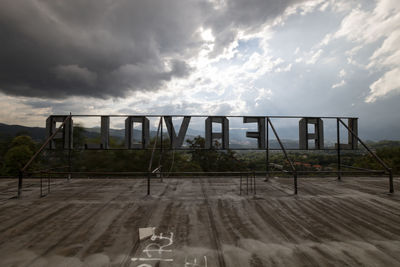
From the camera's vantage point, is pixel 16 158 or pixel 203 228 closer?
pixel 203 228

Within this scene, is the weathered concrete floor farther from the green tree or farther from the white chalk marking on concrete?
the green tree

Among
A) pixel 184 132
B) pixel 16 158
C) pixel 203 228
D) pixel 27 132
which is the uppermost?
pixel 27 132

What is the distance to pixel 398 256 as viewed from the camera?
3914mm

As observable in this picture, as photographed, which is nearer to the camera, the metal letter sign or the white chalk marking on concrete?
the white chalk marking on concrete

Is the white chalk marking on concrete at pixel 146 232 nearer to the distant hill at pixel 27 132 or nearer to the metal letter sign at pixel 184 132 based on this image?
the metal letter sign at pixel 184 132

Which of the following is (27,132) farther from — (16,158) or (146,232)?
(146,232)

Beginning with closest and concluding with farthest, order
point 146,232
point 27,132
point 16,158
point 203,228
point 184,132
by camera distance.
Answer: point 146,232, point 203,228, point 184,132, point 16,158, point 27,132

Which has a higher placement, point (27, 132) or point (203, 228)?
point (27, 132)

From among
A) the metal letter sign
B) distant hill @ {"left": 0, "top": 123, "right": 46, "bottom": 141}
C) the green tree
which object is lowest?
the green tree

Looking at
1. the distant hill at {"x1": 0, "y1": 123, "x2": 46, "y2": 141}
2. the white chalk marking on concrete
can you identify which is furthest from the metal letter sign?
the distant hill at {"x1": 0, "y1": 123, "x2": 46, "y2": 141}

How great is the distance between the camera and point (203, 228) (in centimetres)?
513

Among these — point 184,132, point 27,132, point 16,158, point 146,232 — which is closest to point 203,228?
point 146,232

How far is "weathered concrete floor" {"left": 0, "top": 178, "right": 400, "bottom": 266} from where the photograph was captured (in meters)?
3.84

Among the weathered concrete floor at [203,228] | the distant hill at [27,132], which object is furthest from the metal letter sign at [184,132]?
the distant hill at [27,132]
